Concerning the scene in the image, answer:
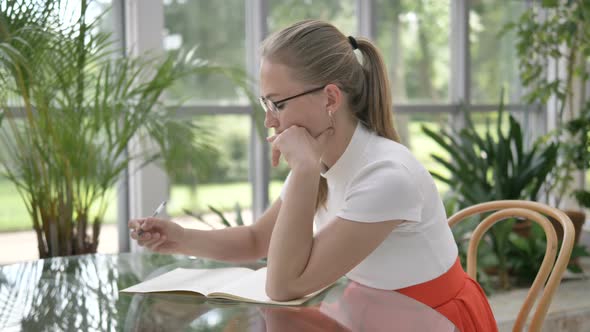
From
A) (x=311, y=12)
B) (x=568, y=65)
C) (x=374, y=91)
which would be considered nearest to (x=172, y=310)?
(x=374, y=91)

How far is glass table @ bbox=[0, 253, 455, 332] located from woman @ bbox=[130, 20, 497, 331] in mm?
67

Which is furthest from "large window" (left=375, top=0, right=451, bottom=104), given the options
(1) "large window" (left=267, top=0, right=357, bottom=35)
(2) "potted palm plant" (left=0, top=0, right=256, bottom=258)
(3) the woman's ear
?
(3) the woman's ear

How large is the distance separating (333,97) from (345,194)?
211mm

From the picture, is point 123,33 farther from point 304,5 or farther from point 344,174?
point 344,174

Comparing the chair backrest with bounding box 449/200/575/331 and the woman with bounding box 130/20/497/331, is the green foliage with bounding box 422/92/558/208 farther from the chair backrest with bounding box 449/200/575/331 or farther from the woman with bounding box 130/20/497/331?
the woman with bounding box 130/20/497/331

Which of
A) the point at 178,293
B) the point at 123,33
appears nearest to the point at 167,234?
the point at 178,293

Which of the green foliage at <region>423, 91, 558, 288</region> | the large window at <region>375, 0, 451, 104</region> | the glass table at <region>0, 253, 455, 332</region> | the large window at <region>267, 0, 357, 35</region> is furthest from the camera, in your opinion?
A: the large window at <region>375, 0, 451, 104</region>

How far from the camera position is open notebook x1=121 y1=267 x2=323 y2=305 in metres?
1.27

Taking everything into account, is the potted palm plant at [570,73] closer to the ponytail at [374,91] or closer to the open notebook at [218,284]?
the ponytail at [374,91]

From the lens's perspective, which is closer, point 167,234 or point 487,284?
point 167,234

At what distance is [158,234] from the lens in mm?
1504

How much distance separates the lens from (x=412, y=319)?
116cm

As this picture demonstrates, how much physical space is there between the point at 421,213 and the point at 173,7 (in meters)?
2.76

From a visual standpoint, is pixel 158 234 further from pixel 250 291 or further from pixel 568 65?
pixel 568 65
